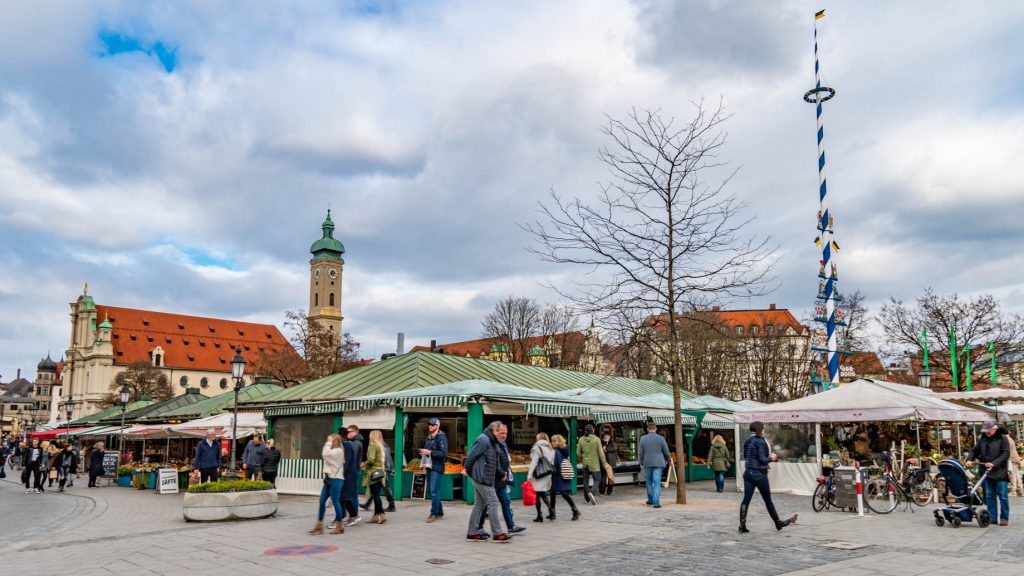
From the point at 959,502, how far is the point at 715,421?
11.4 m

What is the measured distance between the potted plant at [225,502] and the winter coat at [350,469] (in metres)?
2.64

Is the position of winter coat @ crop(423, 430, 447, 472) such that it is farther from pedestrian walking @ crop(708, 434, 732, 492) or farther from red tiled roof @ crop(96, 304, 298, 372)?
red tiled roof @ crop(96, 304, 298, 372)

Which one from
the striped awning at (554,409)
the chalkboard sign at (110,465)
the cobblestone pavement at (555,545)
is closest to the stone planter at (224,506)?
the cobblestone pavement at (555,545)

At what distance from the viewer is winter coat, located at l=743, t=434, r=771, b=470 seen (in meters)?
11.1

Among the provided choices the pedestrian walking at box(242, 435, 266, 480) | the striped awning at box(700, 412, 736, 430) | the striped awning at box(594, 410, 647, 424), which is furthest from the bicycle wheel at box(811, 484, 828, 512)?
the pedestrian walking at box(242, 435, 266, 480)

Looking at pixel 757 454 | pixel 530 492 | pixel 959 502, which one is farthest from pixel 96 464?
pixel 959 502

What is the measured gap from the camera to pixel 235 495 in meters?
13.6

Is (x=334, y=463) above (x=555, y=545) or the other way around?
above

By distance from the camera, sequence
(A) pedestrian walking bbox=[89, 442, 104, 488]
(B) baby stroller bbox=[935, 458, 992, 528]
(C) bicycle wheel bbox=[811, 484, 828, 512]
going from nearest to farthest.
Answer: (B) baby stroller bbox=[935, 458, 992, 528] < (C) bicycle wheel bbox=[811, 484, 828, 512] < (A) pedestrian walking bbox=[89, 442, 104, 488]

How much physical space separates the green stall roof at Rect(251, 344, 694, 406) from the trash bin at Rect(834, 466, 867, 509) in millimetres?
8925

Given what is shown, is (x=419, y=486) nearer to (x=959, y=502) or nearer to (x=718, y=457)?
(x=718, y=457)

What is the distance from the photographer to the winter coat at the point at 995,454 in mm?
11680

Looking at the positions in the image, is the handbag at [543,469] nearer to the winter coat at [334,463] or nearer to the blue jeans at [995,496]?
the winter coat at [334,463]

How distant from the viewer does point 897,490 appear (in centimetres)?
1424
